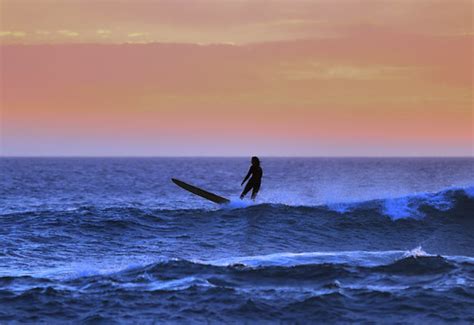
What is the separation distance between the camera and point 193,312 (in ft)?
43.3

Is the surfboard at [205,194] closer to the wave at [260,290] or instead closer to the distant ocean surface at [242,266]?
the distant ocean surface at [242,266]

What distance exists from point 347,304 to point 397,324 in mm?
1258

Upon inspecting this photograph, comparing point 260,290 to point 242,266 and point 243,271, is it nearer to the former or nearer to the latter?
point 243,271

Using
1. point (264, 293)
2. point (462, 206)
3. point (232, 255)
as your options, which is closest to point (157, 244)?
point (232, 255)

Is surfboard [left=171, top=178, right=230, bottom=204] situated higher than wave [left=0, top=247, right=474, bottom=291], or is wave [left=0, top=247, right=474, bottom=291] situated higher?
surfboard [left=171, top=178, right=230, bottom=204]

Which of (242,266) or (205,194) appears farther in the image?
(205,194)

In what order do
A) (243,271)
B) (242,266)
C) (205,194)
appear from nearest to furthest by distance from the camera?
1. (243,271)
2. (242,266)
3. (205,194)

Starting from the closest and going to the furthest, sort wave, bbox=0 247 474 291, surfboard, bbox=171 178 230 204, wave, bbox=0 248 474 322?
wave, bbox=0 248 474 322
wave, bbox=0 247 474 291
surfboard, bbox=171 178 230 204

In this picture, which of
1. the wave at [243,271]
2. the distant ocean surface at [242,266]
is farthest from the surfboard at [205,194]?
the wave at [243,271]

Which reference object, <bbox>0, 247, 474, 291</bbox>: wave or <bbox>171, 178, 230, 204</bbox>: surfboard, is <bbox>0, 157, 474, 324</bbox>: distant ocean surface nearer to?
<bbox>0, 247, 474, 291</bbox>: wave

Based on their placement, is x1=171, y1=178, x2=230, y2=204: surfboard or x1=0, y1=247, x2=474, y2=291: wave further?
x1=171, y1=178, x2=230, y2=204: surfboard

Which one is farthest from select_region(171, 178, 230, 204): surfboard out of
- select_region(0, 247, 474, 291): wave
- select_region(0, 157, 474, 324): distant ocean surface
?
select_region(0, 247, 474, 291): wave

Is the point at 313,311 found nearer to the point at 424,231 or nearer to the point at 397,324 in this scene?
the point at 397,324

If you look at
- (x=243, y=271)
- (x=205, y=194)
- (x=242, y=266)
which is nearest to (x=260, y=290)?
(x=243, y=271)
